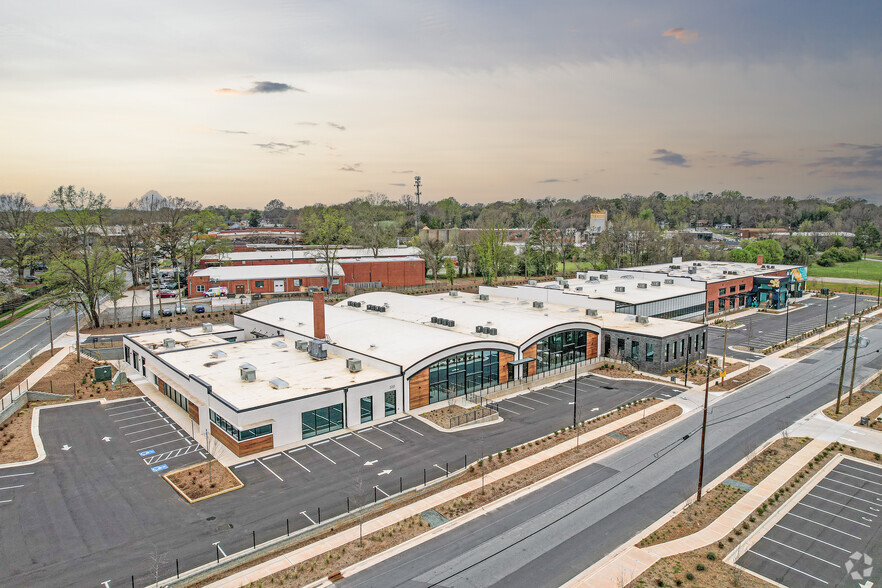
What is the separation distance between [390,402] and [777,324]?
60686 millimetres

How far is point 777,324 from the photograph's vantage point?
2867 inches

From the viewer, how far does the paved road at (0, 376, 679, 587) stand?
73.8 ft

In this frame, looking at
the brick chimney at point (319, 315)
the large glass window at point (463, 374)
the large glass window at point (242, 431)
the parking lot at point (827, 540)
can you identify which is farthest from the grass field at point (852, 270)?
the large glass window at point (242, 431)

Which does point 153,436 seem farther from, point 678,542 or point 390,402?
point 678,542

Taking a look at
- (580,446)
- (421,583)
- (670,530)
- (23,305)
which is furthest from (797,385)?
(23,305)

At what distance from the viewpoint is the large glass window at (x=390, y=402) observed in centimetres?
3859

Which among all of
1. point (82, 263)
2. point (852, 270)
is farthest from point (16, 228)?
point (852, 270)

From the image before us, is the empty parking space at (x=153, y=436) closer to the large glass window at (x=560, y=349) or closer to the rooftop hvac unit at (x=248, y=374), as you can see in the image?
the rooftop hvac unit at (x=248, y=374)

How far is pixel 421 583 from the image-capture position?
21078 millimetres

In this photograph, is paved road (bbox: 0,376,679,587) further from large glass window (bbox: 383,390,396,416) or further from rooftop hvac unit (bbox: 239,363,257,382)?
rooftop hvac unit (bbox: 239,363,257,382)

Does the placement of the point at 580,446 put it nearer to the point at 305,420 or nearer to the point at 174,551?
the point at 305,420

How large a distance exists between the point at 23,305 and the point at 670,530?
321ft

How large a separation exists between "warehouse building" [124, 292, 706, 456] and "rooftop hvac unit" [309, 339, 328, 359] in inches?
3.4

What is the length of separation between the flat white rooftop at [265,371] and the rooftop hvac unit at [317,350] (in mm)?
498
